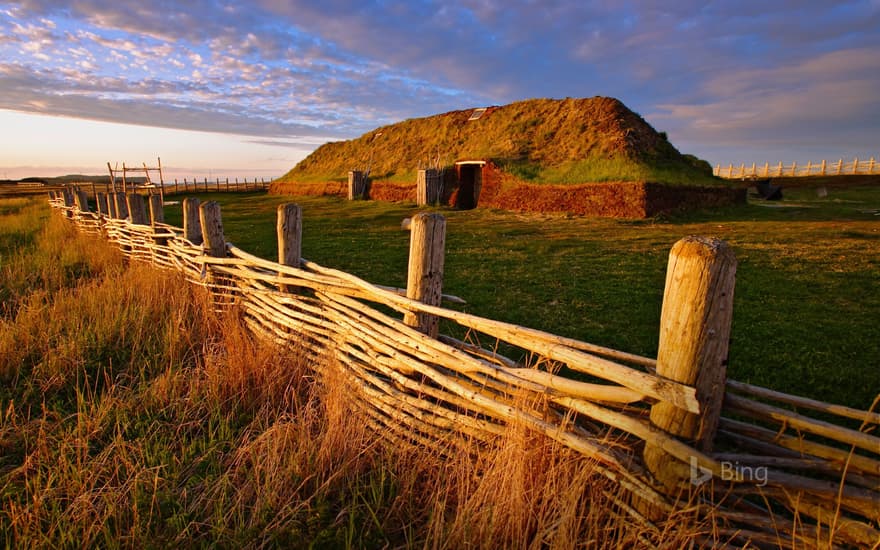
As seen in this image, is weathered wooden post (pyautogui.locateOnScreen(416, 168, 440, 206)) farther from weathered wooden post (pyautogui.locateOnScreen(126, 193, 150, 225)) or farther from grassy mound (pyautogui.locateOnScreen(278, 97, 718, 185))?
weathered wooden post (pyautogui.locateOnScreen(126, 193, 150, 225))

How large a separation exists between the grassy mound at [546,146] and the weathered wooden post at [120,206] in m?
12.7

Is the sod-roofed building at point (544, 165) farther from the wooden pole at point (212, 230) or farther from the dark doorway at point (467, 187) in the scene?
the wooden pole at point (212, 230)

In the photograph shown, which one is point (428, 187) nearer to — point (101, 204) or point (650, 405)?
point (101, 204)

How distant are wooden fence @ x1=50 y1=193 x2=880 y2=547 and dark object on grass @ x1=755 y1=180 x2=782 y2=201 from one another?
24.3 m

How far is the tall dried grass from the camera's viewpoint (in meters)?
1.94

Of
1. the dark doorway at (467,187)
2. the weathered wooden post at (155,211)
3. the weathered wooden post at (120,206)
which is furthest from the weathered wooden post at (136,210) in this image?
the dark doorway at (467,187)

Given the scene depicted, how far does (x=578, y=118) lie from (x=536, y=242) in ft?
35.9

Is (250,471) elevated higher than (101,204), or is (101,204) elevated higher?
(101,204)

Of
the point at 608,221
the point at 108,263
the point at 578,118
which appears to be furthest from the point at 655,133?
the point at 108,263

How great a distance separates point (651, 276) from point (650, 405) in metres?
5.49

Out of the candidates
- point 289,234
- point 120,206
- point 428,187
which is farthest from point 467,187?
point 289,234

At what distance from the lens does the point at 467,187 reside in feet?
64.7

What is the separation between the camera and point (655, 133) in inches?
Result: 753

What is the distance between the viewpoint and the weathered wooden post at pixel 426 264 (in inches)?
107
